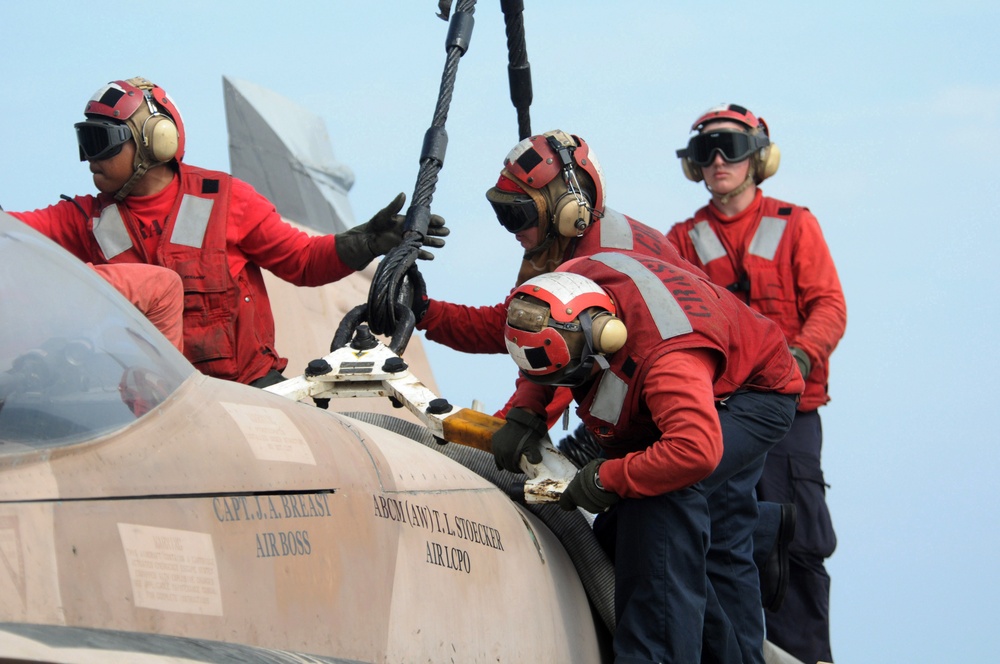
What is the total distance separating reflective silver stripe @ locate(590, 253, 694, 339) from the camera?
3.98m

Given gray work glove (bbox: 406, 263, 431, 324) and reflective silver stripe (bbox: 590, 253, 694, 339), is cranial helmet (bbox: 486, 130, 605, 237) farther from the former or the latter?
reflective silver stripe (bbox: 590, 253, 694, 339)

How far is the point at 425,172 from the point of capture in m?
5.55

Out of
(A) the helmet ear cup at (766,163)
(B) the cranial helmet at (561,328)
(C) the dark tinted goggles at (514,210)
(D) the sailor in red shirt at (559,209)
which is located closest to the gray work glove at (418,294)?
(D) the sailor in red shirt at (559,209)

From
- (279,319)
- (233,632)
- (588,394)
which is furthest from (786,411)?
(279,319)

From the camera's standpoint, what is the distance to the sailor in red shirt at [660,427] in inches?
151

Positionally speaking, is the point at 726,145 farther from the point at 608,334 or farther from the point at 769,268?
the point at 608,334

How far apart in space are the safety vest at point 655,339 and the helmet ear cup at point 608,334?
0.07m

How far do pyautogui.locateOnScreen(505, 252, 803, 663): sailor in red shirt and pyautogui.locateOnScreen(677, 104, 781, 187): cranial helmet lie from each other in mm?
2412

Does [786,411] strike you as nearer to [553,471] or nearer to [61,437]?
[553,471]

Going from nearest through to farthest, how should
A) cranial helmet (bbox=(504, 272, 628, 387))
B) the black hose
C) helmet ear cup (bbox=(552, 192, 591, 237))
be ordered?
cranial helmet (bbox=(504, 272, 628, 387)), the black hose, helmet ear cup (bbox=(552, 192, 591, 237))

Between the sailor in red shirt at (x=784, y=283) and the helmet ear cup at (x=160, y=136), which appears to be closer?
the helmet ear cup at (x=160, y=136)

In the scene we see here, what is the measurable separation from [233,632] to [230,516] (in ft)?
0.76

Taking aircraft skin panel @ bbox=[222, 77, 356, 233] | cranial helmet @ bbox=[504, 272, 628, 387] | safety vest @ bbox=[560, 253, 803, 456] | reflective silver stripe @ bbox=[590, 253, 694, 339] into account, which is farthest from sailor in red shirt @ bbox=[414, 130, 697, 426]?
aircraft skin panel @ bbox=[222, 77, 356, 233]

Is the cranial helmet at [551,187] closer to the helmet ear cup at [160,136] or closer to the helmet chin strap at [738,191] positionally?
the helmet ear cup at [160,136]
